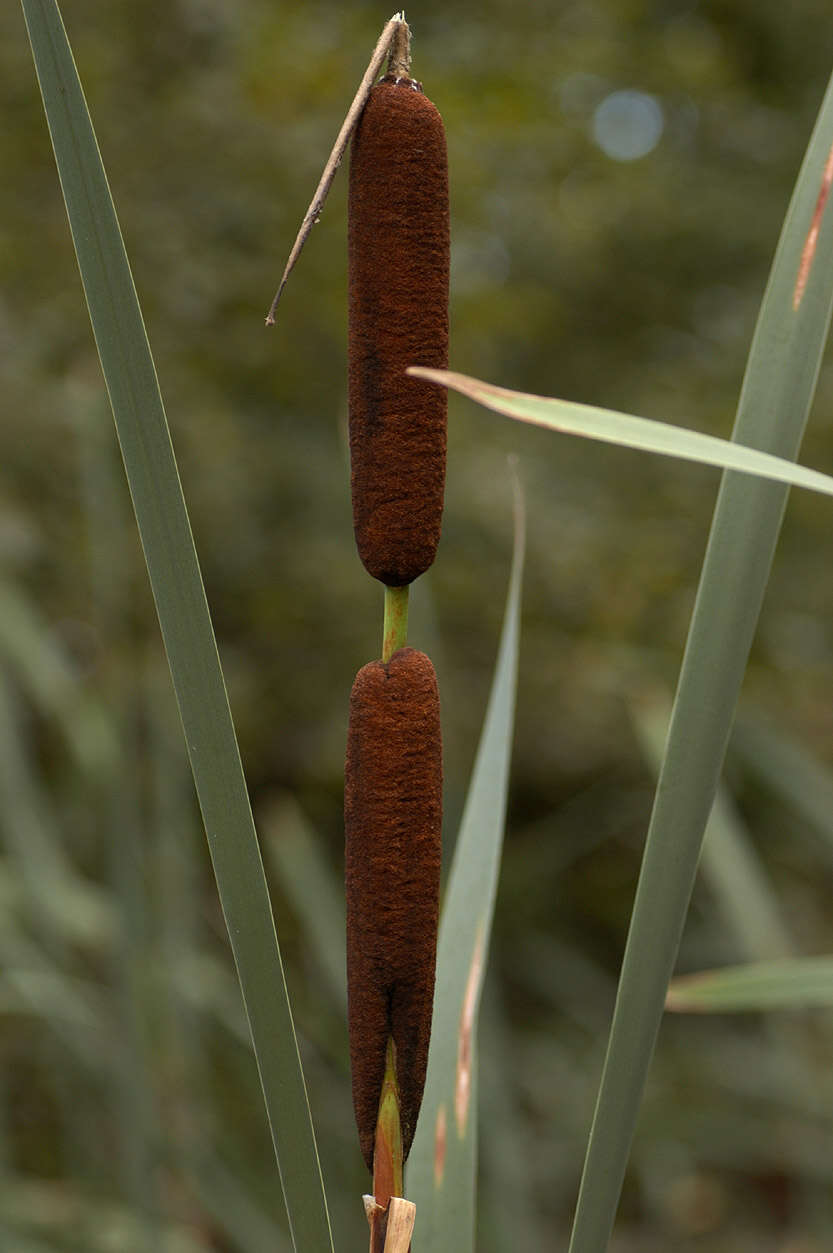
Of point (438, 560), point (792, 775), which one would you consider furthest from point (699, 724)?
point (438, 560)

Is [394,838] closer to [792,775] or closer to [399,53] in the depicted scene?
[399,53]

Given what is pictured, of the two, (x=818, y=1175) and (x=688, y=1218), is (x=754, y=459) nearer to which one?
(x=818, y=1175)

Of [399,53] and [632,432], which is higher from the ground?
[399,53]

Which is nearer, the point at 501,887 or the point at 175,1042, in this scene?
the point at 175,1042

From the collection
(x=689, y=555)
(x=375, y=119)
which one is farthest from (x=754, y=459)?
(x=689, y=555)

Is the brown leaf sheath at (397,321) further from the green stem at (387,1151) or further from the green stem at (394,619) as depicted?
the green stem at (387,1151)

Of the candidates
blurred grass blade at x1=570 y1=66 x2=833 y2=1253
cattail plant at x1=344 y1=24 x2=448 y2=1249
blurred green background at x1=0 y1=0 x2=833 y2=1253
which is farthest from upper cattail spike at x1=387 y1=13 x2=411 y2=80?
blurred green background at x1=0 y1=0 x2=833 y2=1253

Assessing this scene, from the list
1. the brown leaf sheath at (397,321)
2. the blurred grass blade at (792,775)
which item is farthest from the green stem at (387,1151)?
the blurred grass blade at (792,775)
